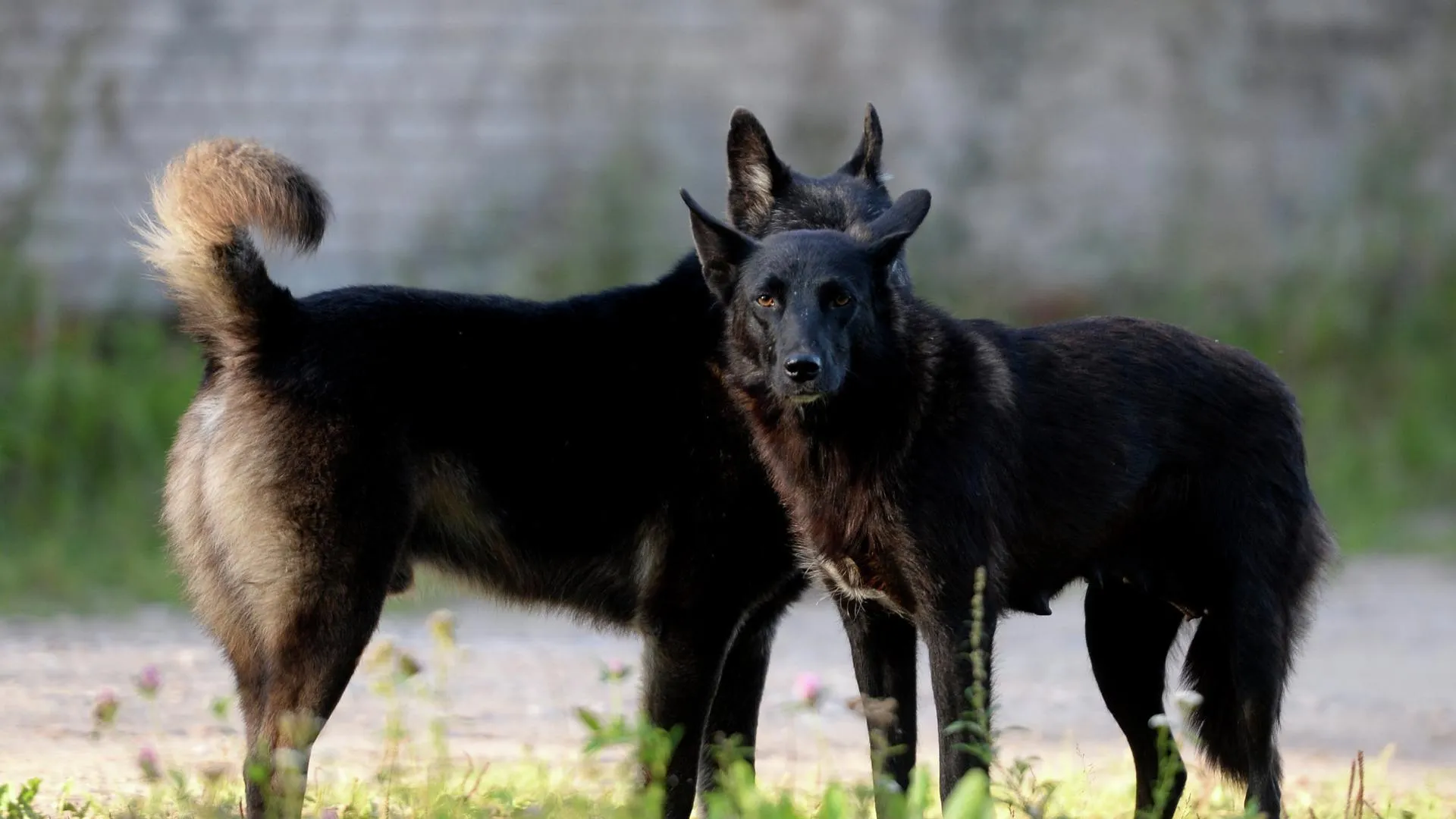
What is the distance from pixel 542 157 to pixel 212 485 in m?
6.80

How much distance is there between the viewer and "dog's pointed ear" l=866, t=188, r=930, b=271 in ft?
13.5

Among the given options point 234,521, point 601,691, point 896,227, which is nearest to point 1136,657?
point 896,227

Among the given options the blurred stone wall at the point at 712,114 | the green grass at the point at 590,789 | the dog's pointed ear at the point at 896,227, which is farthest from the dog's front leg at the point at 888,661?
the blurred stone wall at the point at 712,114

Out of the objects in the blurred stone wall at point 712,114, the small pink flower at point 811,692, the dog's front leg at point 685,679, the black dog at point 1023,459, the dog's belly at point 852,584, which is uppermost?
the blurred stone wall at point 712,114

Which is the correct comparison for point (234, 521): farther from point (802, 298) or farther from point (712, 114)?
point (712, 114)

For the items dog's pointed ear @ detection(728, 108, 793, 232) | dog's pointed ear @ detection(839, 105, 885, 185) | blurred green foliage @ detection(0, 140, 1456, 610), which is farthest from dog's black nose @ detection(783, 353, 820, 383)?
blurred green foliage @ detection(0, 140, 1456, 610)

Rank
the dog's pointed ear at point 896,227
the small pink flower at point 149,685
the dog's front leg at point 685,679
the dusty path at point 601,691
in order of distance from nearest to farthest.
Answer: the small pink flower at point 149,685, the dog's pointed ear at point 896,227, the dog's front leg at point 685,679, the dusty path at point 601,691

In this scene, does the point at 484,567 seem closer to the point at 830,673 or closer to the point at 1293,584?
the point at 1293,584

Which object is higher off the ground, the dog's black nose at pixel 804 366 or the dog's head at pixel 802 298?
the dog's head at pixel 802 298

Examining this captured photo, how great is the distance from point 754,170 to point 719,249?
120cm

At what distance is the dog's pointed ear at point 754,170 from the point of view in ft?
17.5

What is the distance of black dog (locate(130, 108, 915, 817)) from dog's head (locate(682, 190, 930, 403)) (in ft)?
1.36

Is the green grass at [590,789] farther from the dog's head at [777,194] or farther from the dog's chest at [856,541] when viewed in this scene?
the dog's head at [777,194]

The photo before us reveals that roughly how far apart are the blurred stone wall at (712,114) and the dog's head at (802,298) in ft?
19.9
